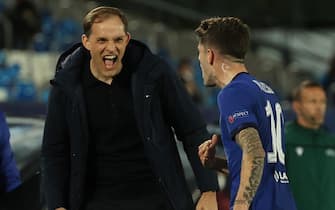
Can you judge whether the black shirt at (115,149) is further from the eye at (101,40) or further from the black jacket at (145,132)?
the eye at (101,40)

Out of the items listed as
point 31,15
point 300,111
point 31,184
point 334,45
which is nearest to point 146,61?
point 31,184

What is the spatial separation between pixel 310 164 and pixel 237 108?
9.90 ft

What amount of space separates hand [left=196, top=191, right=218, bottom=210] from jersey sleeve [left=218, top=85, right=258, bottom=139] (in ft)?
2.59

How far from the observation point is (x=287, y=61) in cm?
2123

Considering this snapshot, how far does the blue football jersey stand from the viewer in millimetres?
4270

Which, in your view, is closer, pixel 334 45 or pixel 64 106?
pixel 64 106

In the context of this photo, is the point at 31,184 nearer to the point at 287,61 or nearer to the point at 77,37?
the point at 77,37

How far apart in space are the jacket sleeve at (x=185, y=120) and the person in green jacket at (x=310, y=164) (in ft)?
6.53

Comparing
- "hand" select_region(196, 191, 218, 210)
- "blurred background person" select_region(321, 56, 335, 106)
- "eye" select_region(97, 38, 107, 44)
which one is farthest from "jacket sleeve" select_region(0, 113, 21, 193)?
"blurred background person" select_region(321, 56, 335, 106)

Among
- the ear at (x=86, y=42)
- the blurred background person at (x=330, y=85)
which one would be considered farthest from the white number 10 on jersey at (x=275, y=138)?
the blurred background person at (x=330, y=85)

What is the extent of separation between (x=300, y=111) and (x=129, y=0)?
42.4ft

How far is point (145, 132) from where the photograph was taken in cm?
511

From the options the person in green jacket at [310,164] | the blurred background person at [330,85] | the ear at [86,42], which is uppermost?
the ear at [86,42]

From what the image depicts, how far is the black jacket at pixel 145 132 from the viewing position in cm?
514
